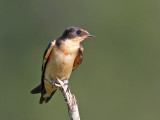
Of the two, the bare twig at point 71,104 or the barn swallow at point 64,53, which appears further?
the barn swallow at point 64,53

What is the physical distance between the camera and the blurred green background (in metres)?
22.7

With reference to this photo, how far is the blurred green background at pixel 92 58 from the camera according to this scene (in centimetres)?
2272

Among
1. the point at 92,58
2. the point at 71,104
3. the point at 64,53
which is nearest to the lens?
the point at 71,104

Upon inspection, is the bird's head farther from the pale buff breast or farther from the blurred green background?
the blurred green background

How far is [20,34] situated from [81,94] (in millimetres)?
7036

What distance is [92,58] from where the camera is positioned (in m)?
26.6

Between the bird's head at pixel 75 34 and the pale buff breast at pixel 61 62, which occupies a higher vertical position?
the bird's head at pixel 75 34

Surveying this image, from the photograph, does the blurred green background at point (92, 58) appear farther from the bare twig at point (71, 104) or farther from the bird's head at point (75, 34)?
the bare twig at point (71, 104)

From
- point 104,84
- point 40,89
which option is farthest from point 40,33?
point 40,89

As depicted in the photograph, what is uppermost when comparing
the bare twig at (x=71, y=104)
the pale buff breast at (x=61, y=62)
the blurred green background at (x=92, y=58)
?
the pale buff breast at (x=61, y=62)

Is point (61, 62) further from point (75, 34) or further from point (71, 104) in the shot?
point (71, 104)

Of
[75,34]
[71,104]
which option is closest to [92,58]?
[75,34]

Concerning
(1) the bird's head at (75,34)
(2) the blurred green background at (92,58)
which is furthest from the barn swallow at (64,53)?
(2) the blurred green background at (92,58)

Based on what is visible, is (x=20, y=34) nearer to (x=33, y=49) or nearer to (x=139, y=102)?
(x=33, y=49)
